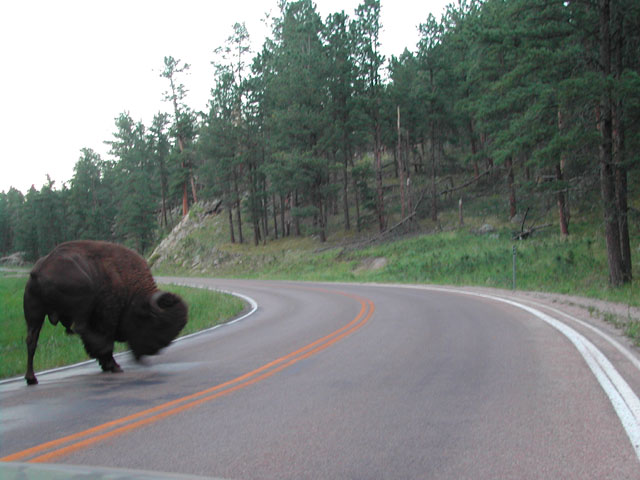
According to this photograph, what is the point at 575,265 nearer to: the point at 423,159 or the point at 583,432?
the point at 583,432

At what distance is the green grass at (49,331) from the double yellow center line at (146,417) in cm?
352

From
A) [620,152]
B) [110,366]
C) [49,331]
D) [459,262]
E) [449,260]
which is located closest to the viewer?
[110,366]

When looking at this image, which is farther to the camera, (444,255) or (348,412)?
(444,255)

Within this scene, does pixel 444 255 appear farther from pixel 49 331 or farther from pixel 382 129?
pixel 49 331

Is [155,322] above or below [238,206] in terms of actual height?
→ below

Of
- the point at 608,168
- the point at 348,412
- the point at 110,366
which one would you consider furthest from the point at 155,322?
the point at 608,168

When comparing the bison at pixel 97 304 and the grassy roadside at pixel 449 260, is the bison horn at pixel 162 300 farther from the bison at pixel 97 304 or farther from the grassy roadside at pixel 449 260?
the grassy roadside at pixel 449 260

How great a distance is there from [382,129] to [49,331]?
35.3m

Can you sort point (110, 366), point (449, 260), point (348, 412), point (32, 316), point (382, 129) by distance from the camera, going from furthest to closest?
point (382, 129)
point (449, 260)
point (110, 366)
point (32, 316)
point (348, 412)

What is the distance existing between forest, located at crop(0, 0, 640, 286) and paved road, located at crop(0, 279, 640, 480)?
414 inches

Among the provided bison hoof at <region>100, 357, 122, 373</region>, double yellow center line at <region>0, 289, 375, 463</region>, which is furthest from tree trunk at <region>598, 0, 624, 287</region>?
bison hoof at <region>100, 357, 122, 373</region>

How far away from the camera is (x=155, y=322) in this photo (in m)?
6.55

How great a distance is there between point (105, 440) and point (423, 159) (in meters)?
57.4

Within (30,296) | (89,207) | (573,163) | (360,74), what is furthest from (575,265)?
(89,207)
